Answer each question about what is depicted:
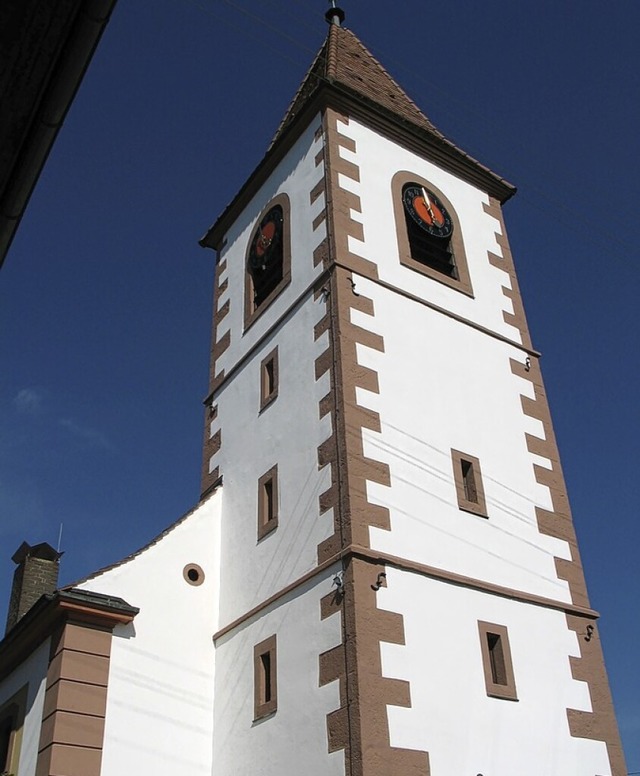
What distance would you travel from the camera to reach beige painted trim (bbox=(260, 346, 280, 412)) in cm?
1327

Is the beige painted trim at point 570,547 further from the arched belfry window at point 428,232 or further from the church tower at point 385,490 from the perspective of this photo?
the arched belfry window at point 428,232

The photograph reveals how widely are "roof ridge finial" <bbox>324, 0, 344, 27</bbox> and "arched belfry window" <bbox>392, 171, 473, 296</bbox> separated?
242 inches

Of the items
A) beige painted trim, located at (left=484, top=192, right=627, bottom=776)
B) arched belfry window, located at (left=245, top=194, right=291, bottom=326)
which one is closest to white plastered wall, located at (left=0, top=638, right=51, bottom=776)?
arched belfry window, located at (left=245, top=194, right=291, bottom=326)

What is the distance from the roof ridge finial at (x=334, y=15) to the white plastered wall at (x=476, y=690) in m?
13.6

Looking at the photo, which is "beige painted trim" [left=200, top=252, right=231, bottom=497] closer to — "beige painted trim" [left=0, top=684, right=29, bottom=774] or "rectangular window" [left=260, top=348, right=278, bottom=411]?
"rectangular window" [left=260, top=348, right=278, bottom=411]

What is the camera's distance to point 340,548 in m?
10.4

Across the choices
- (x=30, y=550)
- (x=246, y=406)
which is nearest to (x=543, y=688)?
(x=246, y=406)

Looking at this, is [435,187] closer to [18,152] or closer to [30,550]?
[30,550]

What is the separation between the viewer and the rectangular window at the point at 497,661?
1038cm

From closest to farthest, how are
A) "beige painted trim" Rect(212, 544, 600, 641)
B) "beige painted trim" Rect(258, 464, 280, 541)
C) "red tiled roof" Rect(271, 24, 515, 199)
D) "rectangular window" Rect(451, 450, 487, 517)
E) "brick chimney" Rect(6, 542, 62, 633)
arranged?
1. "beige painted trim" Rect(212, 544, 600, 641)
2. "rectangular window" Rect(451, 450, 487, 517)
3. "beige painted trim" Rect(258, 464, 280, 541)
4. "red tiled roof" Rect(271, 24, 515, 199)
5. "brick chimney" Rect(6, 542, 62, 633)

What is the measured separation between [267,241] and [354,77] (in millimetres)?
4031

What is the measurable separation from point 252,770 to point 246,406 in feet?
17.2

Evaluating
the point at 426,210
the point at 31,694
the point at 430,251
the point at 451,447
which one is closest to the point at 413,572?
the point at 451,447

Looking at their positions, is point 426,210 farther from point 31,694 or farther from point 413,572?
point 31,694
